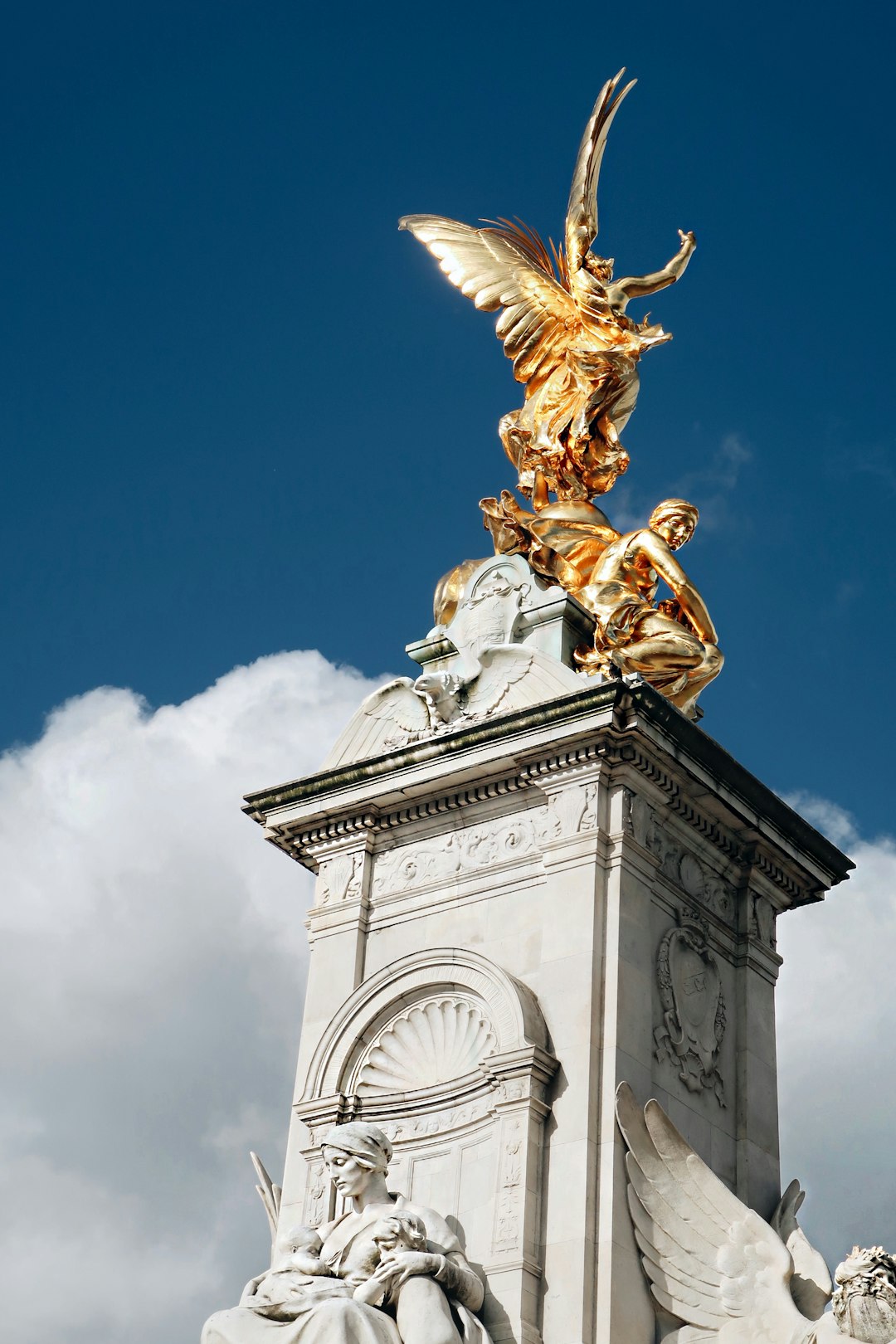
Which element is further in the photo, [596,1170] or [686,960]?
[686,960]

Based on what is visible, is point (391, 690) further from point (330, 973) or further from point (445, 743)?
point (330, 973)

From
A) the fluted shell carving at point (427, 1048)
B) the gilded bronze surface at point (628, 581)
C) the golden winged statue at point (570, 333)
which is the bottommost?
the fluted shell carving at point (427, 1048)

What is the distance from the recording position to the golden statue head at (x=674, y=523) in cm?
1958

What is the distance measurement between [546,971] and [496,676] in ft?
8.26

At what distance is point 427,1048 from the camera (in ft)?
57.3

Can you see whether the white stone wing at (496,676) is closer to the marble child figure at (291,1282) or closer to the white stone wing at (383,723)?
the white stone wing at (383,723)

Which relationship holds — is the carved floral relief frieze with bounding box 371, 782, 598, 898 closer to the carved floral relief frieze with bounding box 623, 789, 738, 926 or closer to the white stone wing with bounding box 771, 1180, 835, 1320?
the carved floral relief frieze with bounding box 623, 789, 738, 926

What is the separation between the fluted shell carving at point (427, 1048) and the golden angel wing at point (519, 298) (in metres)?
5.84

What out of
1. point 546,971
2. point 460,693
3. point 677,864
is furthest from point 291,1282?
point 460,693

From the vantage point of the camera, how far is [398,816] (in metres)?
A: 18.5

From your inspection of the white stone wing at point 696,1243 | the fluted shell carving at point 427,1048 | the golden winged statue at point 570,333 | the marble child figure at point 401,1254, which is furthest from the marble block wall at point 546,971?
the golden winged statue at point 570,333

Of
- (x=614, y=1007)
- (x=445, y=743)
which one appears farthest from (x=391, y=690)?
(x=614, y=1007)

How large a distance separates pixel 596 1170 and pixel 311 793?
13.6 feet

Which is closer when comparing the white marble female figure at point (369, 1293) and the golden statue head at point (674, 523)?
the white marble female figure at point (369, 1293)
